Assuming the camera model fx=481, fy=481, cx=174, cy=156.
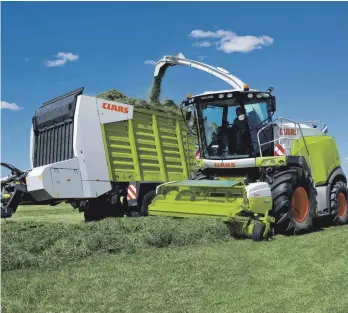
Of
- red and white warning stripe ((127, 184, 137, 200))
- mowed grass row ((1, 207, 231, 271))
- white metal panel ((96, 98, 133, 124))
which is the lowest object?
mowed grass row ((1, 207, 231, 271))

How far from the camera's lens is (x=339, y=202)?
11750 mm

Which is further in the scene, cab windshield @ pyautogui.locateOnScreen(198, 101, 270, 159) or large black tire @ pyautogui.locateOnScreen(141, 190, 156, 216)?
large black tire @ pyautogui.locateOnScreen(141, 190, 156, 216)

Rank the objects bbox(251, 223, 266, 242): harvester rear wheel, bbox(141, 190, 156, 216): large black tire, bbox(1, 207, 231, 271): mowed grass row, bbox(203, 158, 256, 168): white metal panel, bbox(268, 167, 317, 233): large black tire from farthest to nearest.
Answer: bbox(141, 190, 156, 216): large black tire < bbox(203, 158, 256, 168): white metal panel < bbox(268, 167, 317, 233): large black tire < bbox(251, 223, 266, 242): harvester rear wheel < bbox(1, 207, 231, 271): mowed grass row

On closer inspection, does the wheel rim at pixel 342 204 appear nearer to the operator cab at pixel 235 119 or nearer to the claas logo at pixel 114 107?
the operator cab at pixel 235 119

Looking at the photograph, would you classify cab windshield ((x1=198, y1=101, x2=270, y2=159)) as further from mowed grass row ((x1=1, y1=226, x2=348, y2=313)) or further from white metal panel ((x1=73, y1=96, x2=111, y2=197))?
mowed grass row ((x1=1, y1=226, x2=348, y2=313))

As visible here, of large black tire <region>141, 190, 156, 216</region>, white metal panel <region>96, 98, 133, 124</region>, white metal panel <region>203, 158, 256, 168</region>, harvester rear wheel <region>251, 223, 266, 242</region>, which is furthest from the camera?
large black tire <region>141, 190, 156, 216</region>

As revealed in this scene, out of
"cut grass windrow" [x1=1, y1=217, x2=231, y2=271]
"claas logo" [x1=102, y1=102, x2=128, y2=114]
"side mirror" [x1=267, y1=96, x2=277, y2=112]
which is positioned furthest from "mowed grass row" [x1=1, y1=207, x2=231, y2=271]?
"claas logo" [x1=102, y1=102, x2=128, y2=114]

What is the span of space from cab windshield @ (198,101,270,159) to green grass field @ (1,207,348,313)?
2.37m

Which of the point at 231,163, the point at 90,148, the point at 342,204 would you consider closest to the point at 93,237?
the point at 231,163

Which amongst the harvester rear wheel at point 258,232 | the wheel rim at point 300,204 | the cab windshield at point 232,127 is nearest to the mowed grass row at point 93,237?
the harvester rear wheel at point 258,232

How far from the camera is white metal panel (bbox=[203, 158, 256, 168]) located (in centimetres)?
973

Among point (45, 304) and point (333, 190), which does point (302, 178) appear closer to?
point (333, 190)

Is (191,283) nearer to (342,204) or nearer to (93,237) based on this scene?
(93,237)

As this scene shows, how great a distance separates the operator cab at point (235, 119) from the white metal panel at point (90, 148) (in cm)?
213
